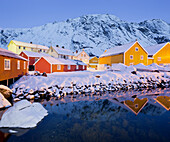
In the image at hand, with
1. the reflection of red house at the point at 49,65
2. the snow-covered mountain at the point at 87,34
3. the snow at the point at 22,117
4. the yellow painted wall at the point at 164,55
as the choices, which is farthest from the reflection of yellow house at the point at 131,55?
the snow-covered mountain at the point at 87,34

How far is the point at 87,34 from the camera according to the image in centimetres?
15512

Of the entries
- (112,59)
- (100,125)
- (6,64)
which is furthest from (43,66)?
(100,125)

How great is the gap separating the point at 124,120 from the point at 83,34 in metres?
152

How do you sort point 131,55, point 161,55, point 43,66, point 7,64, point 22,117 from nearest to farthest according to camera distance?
point 22,117, point 7,64, point 43,66, point 131,55, point 161,55

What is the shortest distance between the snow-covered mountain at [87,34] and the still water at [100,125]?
11001 centimetres

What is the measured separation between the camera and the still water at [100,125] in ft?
22.7

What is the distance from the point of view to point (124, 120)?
29.8ft

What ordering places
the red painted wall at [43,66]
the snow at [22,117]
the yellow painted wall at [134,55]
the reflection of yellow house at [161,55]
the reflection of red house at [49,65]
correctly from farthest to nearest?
the reflection of yellow house at [161,55]
the yellow painted wall at [134,55]
the red painted wall at [43,66]
the reflection of red house at [49,65]
the snow at [22,117]

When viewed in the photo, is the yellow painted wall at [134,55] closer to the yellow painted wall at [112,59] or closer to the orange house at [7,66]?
the yellow painted wall at [112,59]

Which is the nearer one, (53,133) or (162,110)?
(53,133)

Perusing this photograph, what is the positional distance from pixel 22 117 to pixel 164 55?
4125cm

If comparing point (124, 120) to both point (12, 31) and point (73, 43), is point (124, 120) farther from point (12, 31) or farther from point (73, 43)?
point (12, 31)

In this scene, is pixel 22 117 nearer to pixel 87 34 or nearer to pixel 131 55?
pixel 131 55

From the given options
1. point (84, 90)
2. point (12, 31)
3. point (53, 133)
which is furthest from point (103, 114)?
point (12, 31)
